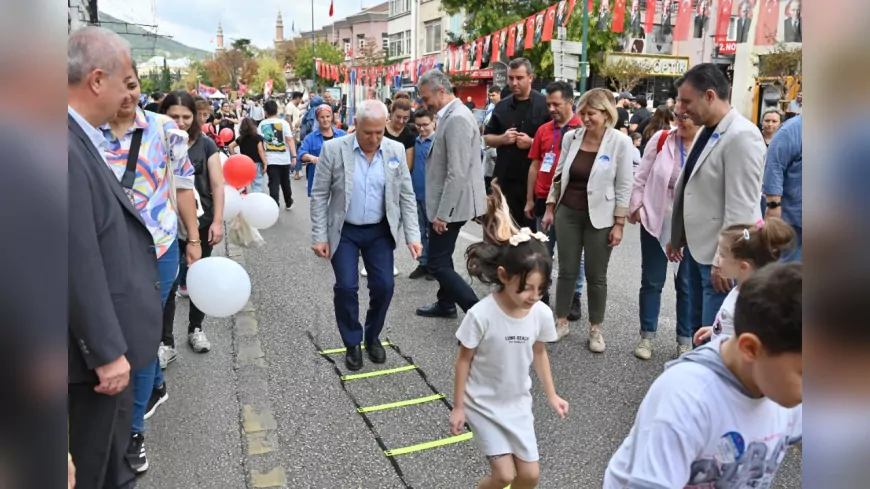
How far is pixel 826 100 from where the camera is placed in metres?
0.58

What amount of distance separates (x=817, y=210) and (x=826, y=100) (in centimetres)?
10

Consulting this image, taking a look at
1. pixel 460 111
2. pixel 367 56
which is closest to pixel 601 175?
pixel 460 111

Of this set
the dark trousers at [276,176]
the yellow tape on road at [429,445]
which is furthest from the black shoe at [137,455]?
the dark trousers at [276,176]

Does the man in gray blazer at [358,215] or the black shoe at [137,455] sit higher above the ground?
the man in gray blazer at [358,215]

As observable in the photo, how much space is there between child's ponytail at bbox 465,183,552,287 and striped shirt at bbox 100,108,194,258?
5.02ft

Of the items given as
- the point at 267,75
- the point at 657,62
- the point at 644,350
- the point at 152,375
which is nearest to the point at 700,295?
the point at 644,350

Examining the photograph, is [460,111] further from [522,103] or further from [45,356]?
[45,356]

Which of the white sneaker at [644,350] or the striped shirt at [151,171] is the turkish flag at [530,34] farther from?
the striped shirt at [151,171]

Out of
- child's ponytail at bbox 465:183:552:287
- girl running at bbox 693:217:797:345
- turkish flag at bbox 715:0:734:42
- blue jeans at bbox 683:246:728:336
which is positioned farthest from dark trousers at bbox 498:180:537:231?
turkish flag at bbox 715:0:734:42

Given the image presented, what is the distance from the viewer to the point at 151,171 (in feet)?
10.3

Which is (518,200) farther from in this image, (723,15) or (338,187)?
(723,15)

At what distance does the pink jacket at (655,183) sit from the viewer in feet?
14.6

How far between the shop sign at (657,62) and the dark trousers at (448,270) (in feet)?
85.1

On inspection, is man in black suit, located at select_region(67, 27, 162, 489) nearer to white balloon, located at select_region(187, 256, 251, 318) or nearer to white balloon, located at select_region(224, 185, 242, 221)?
white balloon, located at select_region(187, 256, 251, 318)
